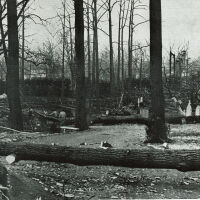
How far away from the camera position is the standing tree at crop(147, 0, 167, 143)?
13.2 metres

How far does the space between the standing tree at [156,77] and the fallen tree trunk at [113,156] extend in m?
4.56

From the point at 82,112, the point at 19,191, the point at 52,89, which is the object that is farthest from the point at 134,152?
the point at 52,89

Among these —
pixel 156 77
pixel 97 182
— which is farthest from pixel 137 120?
pixel 97 182

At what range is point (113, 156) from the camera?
8.72m

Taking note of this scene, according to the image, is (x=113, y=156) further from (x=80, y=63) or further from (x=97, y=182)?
(x=80, y=63)

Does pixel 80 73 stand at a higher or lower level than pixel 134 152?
higher

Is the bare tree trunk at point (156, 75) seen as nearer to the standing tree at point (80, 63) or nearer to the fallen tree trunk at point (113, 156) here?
the fallen tree trunk at point (113, 156)

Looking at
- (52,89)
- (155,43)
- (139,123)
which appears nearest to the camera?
(155,43)

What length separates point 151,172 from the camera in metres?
9.37

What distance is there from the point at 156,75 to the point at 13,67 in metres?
6.55

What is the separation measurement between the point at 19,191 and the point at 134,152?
8.73ft

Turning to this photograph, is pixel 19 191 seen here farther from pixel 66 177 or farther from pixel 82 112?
pixel 82 112

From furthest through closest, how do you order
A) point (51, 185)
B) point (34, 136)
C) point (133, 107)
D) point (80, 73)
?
1. point (133, 107)
2. point (80, 73)
3. point (34, 136)
4. point (51, 185)

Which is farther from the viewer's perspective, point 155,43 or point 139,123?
point 139,123
